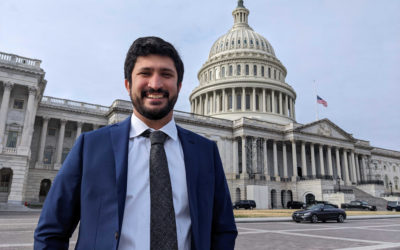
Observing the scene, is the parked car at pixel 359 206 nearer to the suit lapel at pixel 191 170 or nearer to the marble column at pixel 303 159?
the marble column at pixel 303 159

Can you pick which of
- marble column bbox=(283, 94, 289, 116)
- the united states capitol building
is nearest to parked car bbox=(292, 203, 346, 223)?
the united states capitol building

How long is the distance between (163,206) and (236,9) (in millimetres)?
100810

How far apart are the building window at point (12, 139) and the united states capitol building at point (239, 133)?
4.3 inches

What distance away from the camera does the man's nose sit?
2514 millimetres

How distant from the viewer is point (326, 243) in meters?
11.9

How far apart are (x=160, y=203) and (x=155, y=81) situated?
3.38 feet

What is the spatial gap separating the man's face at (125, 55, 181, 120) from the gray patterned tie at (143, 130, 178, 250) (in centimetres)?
25

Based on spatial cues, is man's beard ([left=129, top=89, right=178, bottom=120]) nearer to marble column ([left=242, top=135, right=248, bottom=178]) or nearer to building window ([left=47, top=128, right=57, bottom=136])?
building window ([left=47, top=128, right=57, bottom=136])

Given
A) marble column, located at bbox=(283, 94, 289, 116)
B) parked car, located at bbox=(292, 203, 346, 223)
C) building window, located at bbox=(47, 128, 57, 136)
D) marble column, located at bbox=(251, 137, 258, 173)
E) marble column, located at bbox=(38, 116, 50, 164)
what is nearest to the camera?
parked car, located at bbox=(292, 203, 346, 223)

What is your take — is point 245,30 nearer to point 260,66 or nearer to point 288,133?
point 260,66

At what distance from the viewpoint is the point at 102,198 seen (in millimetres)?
2211

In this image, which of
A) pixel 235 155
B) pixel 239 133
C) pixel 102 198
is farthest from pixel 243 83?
pixel 102 198

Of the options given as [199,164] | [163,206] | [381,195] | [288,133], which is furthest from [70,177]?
[381,195]

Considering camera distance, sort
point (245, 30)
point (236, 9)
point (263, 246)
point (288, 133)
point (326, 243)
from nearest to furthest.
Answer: point (263, 246) → point (326, 243) → point (288, 133) → point (245, 30) → point (236, 9)
